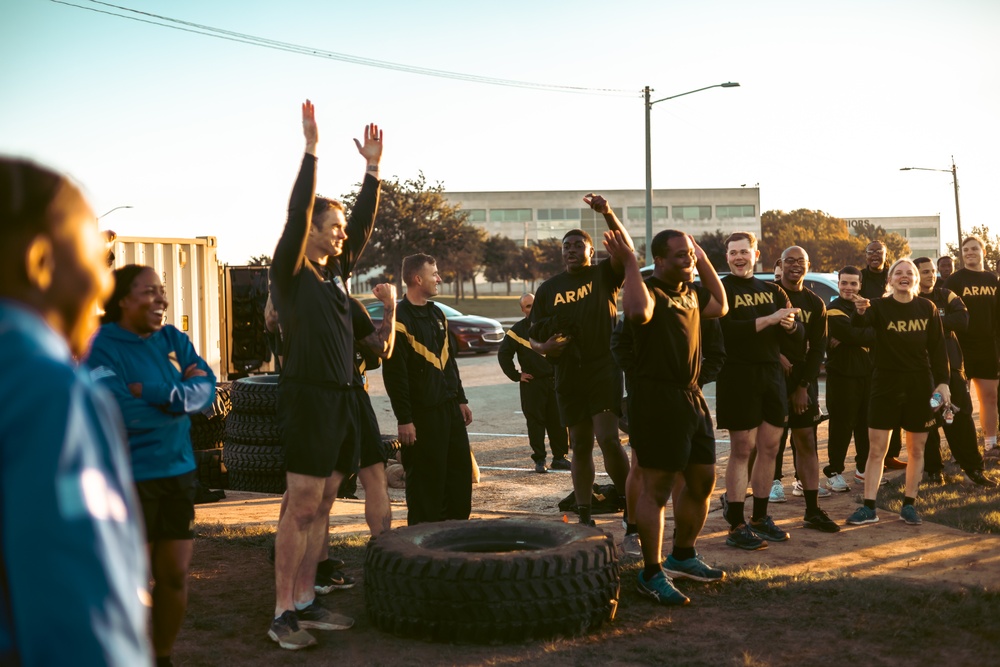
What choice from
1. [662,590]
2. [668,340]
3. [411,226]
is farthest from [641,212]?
[662,590]

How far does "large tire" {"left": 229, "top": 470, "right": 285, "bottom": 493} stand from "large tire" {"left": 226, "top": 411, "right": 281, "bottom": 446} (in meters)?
0.23

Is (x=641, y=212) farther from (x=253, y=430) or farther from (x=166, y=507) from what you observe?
(x=166, y=507)

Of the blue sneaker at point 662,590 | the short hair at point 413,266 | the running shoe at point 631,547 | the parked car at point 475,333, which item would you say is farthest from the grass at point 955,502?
the parked car at point 475,333

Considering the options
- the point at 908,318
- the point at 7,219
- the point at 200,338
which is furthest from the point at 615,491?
the point at 7,219

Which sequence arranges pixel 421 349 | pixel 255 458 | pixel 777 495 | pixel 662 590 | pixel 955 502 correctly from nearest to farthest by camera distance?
pixel 662 590
pixel 421 349
pixel 255 458
pixel 955 502
pixel 777 495

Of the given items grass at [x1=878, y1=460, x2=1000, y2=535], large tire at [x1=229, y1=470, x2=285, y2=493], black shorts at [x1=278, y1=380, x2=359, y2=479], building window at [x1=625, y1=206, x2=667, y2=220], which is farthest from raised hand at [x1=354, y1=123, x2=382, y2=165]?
building window at [x1=625, y1=206, x2=667, y2=220]

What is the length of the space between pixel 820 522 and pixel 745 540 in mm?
874

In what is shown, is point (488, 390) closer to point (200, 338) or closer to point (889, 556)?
point (200, 338)

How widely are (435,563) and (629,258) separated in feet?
6.03

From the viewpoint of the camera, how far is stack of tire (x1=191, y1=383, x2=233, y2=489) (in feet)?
27.7

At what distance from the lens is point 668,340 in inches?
217

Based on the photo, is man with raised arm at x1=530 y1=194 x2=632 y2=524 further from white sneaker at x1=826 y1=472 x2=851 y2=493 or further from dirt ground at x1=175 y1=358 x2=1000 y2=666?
white sneaker at x1=826 y1=472 x2=851 y2=493

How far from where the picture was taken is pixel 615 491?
7973 millimetres

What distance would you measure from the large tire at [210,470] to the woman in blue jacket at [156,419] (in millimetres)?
4498
